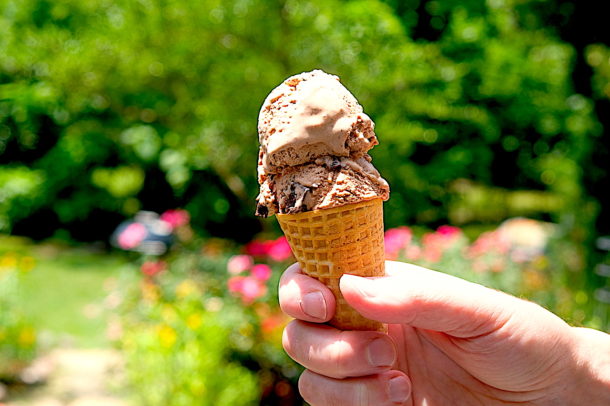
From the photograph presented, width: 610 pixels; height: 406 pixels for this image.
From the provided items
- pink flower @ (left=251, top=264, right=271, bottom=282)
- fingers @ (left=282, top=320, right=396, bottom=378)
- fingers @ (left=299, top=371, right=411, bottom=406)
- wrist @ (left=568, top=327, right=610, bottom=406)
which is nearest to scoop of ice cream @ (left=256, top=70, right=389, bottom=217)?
fingers @ (left=282, top=320, right=396, bottom=378)

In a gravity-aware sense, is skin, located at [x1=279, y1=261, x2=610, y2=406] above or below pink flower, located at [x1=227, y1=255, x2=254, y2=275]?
above

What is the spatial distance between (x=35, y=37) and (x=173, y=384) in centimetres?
436

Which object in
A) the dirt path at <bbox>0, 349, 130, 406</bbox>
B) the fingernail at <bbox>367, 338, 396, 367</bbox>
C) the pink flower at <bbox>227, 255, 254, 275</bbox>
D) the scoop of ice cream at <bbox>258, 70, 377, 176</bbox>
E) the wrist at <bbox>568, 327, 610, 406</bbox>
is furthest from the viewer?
the dirt path at <bbox>0, 349, 130, 406</bbox>

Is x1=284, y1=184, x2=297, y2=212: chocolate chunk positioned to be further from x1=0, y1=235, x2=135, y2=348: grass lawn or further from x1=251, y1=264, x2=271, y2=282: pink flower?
x1=0, y1=235, x2=135, y2=348: grass lawn

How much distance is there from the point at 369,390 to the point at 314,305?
29cm

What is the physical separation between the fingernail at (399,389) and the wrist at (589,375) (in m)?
0.49

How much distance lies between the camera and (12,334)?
500cm

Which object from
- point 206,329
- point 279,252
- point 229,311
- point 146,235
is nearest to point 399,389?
point 206,329

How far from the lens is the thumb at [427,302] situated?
4.87 feet

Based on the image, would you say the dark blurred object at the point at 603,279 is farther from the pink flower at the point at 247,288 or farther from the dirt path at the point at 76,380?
the dirt path at the point at 76,380

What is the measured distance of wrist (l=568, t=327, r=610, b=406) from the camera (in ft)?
5.62

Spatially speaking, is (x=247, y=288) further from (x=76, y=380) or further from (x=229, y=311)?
(x=76, y=380)

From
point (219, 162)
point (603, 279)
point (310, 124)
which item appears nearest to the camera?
point (310, 124)

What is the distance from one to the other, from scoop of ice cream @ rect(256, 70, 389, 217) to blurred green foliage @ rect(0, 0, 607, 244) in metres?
3.73
